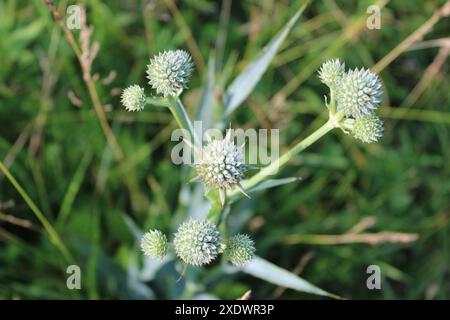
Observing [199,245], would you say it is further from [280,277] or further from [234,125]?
[234,125]

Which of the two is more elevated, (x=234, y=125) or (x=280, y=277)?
(x=234, y=125)

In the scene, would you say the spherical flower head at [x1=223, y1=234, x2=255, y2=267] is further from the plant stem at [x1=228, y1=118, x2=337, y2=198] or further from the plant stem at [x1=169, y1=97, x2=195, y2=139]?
the plant stem at [x1=169, y1=97, x2=195, y2=139]

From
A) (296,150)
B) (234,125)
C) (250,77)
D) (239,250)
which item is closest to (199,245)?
(239,250)

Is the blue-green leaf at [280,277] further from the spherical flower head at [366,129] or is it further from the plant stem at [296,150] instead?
the spherical flower head at [366,129]

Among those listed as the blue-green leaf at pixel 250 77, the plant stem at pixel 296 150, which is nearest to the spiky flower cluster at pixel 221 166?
the plant stem at pixel 296 150
